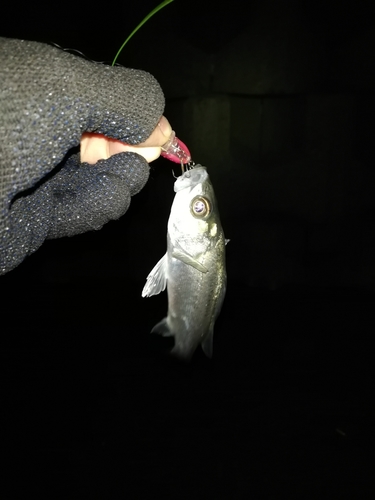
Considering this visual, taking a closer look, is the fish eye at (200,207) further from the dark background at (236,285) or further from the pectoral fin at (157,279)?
the dark background at (236,285)

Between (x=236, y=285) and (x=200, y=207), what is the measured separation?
246 cm

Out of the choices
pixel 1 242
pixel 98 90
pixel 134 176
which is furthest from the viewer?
pixel 134 176

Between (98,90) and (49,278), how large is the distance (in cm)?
285

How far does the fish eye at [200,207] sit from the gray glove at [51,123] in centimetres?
21

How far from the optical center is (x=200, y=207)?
1.51 meters

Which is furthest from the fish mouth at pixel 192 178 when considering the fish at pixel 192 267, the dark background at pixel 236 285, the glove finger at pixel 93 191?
the dark background at pixel 236 285

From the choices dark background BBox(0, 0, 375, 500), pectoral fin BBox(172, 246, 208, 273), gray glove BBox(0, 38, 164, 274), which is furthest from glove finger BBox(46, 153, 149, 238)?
dark background BBox(0, 0, 375, 500)

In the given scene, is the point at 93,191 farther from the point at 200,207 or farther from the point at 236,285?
the point at 236,285

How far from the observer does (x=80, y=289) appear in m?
3.67

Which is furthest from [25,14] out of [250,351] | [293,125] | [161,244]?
[250,351]

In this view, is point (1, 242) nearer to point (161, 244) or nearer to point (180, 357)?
point (180, 357)

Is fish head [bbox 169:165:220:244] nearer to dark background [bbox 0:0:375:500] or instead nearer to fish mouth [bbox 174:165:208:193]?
fish mouth [bbox 174:165:208:193]

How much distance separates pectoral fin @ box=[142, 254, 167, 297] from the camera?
1.66 metres

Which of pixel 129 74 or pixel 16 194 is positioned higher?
pixel 129 74
